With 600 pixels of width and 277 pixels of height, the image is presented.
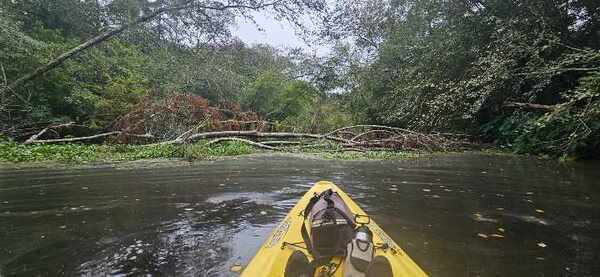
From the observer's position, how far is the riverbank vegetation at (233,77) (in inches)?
484

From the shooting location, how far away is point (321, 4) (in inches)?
595

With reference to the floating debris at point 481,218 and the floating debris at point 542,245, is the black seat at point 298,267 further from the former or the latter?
the floating debris at point 481,218

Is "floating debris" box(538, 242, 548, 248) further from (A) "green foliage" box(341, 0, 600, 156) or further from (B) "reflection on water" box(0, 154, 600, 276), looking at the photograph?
(A) "green foliage" box(341, 0, 600, 156)

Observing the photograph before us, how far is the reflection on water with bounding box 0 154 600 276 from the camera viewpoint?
4184mm

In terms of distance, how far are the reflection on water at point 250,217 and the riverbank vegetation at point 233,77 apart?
9.38 feet

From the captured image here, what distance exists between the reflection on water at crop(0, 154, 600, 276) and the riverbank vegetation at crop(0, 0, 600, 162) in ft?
9.38

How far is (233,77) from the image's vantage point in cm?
2036

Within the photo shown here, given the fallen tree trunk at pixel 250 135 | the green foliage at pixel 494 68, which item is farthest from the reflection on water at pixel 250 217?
the fallen tree trunk at pixel 250 135

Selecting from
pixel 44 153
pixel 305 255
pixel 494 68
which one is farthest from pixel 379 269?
pixel 44 153

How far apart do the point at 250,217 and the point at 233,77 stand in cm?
1512

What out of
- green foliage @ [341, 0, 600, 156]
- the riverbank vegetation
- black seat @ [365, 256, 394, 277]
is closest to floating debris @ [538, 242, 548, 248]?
black seat @ [365, 256, 394, 277]

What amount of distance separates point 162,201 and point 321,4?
1044 cm

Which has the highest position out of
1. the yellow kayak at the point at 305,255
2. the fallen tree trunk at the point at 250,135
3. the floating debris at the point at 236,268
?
the fallen tree trunk at the point at 250,135

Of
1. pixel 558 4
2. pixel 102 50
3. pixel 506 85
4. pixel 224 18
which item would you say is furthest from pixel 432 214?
pixel 102 50
